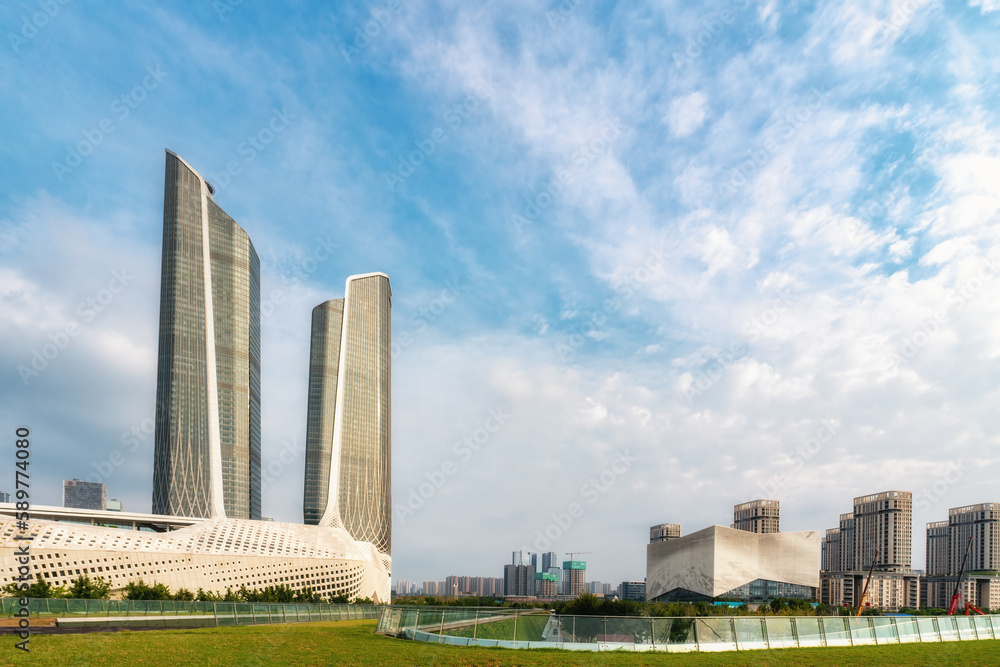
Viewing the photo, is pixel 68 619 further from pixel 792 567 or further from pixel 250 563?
pixel 792 567

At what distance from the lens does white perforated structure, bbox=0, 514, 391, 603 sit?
2640 inches

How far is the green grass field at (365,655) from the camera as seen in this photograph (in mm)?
16156

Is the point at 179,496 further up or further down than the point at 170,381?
further down

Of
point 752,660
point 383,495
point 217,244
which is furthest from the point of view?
point 383,495

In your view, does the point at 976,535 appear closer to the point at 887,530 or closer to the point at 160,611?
the point at 887,530

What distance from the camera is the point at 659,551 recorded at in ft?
472

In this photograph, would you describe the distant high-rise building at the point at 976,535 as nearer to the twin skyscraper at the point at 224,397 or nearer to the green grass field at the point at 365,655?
the twin skyscraper at the point at 224,397

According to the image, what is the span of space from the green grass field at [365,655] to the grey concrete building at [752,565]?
3871 inches

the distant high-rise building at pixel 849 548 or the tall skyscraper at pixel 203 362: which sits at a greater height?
the tall skyscraper at pixel 203 362

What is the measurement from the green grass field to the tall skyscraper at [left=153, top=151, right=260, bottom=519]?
97.6m

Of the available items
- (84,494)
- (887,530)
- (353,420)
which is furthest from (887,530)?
(84,494)

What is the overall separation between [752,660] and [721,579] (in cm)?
10655

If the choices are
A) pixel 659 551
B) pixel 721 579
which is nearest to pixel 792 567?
pixel 721 579

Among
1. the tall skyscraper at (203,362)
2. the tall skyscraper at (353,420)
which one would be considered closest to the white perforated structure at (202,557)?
the tall skyscraper at (203,362)
